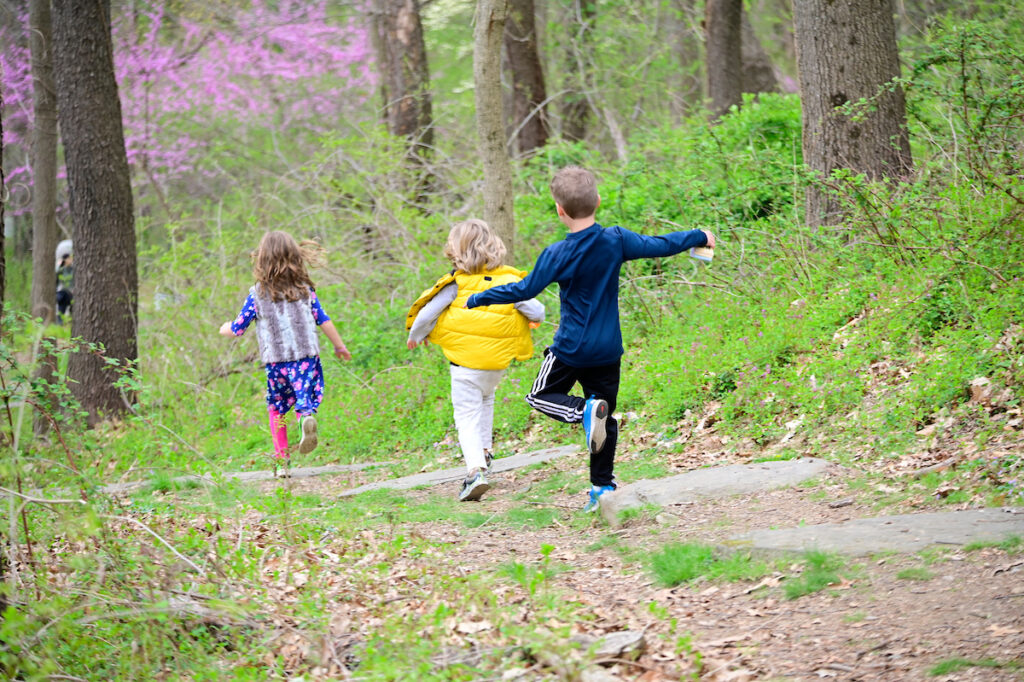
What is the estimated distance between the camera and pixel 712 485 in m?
5.66

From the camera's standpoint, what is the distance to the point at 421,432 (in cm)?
905

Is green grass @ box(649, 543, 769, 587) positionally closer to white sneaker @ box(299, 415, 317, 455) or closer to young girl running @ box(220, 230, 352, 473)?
white sneaker @ box(299, 415, 317, 455)

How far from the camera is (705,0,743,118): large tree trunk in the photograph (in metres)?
14.4

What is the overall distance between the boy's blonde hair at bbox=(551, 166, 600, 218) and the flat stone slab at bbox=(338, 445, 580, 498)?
8.68ft

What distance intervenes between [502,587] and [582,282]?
1778mm

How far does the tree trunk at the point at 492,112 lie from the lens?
27.2ft

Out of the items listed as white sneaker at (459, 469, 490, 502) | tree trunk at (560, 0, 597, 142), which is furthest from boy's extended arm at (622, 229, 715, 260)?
tree trunk at (560, 0, 597, 142)

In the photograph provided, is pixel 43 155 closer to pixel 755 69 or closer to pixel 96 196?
pixel 96 196

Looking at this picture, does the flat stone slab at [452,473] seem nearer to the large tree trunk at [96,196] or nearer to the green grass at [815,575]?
the green grass at [815,575]

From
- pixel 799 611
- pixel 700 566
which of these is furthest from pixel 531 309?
pixel 799 611

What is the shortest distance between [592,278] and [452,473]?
2763 mm

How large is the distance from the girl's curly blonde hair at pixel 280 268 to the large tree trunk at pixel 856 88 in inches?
182

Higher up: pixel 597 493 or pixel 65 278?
pixel 65 278

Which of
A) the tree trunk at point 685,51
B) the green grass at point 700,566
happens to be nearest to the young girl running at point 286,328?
the green grass at point 700,566
